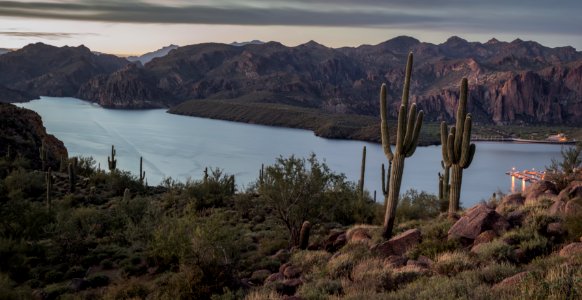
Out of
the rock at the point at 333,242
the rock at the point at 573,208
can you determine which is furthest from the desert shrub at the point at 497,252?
the rock at the point at 333,242

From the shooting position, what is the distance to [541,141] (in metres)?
193

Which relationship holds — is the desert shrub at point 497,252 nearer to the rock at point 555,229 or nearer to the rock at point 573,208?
the rock at point 555,229

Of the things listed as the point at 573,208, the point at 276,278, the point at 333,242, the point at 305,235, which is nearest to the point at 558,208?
the point at 573,208

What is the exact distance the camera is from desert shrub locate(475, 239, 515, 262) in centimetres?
1246

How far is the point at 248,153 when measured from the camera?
13225cm

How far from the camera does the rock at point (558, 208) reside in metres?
16.1

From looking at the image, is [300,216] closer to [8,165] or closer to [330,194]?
[330,194]

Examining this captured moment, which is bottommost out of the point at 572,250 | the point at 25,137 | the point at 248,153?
the point at 248,153

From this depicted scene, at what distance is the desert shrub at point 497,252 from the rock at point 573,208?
2963mm

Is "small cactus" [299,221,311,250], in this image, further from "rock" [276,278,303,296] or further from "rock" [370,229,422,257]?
"rock" [276,278,303,296]

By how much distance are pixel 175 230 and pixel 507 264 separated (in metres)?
12.7

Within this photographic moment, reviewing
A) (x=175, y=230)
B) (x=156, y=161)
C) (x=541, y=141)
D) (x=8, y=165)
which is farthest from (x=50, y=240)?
(x=541, y=141)

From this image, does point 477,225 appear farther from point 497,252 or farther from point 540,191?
point 540,191

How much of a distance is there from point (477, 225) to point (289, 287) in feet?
21.0
